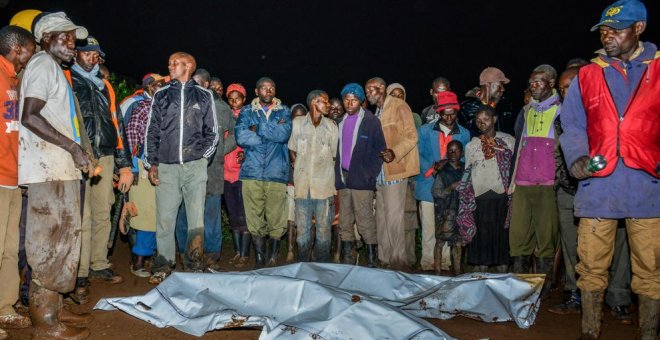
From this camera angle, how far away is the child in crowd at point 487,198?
549 cm

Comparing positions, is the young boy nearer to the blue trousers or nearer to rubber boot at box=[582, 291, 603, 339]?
rubber boot at box=[582, 291, 603, 339]

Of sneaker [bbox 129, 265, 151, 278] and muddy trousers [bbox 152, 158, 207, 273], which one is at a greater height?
muddy trousers [bbox 152, 158, 207, 273]

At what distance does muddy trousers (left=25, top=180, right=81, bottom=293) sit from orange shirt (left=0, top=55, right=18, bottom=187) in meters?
0.37

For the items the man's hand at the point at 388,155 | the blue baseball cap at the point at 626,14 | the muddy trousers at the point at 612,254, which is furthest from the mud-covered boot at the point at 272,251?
the blue baseball cap at the point at 626,14

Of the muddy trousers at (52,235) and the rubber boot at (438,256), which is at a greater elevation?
the muddy trousers at (52,235)

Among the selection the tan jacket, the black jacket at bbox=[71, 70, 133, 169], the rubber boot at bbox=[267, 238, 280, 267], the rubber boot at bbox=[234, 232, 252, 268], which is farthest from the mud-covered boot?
the black jacket at bbox=[71, 70, 133, 169]

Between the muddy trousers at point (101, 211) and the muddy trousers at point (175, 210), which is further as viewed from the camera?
the muddy trousers at point (175, 210)

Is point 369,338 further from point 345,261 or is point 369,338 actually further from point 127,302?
point 345,261

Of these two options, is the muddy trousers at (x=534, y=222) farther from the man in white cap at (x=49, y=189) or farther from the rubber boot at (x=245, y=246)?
the man in white cap at (x=49, y=189)

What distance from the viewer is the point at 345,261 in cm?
607

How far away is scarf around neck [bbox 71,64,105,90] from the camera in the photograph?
4.71 meters

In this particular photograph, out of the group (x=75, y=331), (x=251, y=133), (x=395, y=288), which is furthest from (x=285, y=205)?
(x=75, y=331)

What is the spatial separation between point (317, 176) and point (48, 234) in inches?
121

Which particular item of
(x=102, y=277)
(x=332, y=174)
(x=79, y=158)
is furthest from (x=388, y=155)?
(x=79, y=158)
